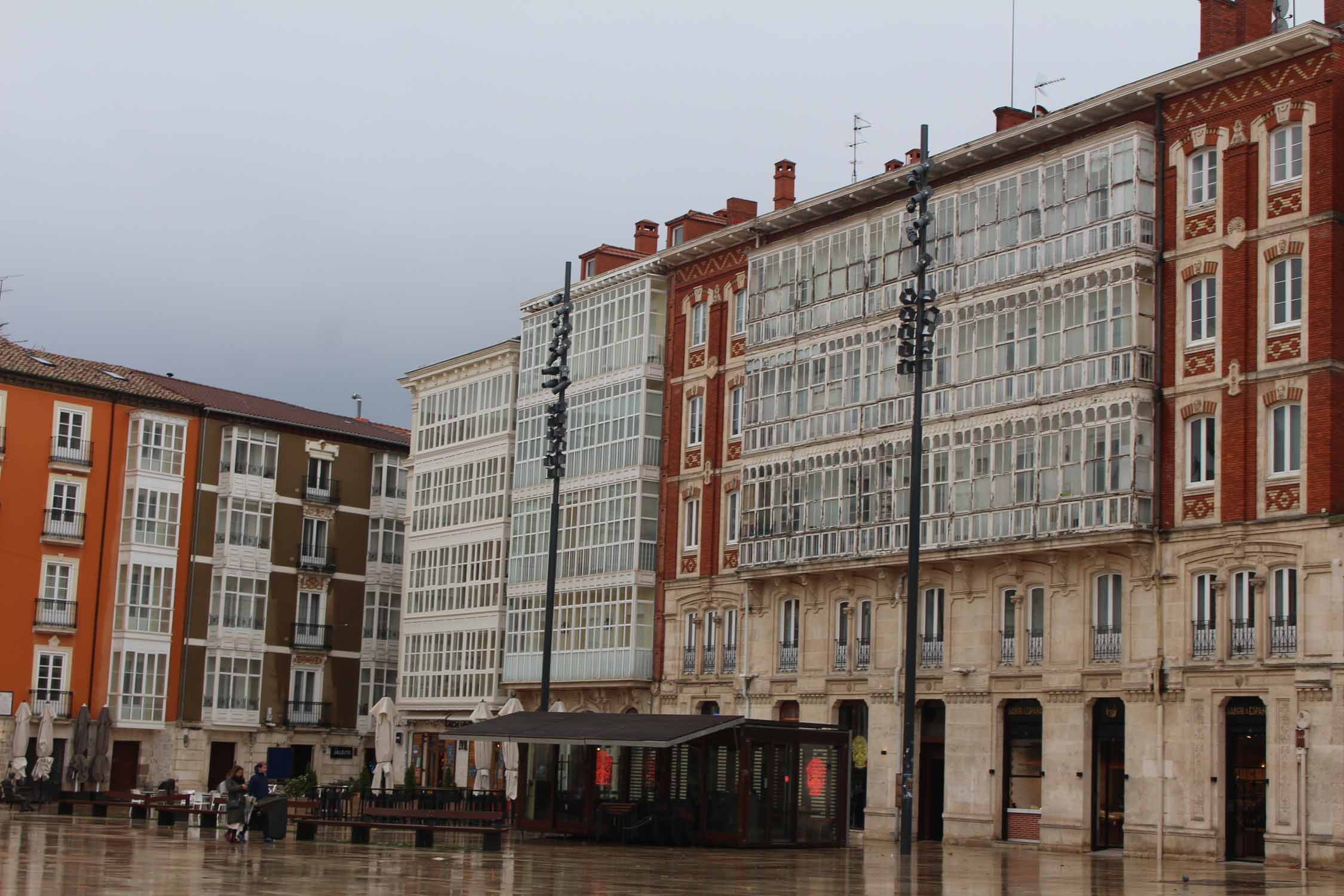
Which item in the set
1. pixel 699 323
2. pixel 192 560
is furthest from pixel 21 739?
pixel 699 323

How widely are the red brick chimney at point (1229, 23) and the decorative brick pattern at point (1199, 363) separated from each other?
7.97 meters

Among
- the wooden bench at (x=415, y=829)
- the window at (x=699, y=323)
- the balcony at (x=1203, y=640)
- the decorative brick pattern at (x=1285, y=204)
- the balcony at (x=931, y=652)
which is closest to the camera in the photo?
the wooden bench at (x=415, y=829)

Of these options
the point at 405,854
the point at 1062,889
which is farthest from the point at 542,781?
the point at 1062,889

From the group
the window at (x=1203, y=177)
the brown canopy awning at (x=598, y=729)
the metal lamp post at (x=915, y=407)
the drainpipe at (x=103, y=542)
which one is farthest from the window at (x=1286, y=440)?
the drainpipe at (x=103, y=542)

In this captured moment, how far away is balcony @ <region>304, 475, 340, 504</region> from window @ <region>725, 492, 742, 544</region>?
90.8 ft

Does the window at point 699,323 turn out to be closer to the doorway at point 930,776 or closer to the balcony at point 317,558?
the doorway at point 930,776

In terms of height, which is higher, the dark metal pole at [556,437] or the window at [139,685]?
the dark metal pole at [556,437]

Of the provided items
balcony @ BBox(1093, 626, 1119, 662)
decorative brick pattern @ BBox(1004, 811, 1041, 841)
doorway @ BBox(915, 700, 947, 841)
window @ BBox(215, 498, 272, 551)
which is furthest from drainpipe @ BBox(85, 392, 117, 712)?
balcony @ BBox(1093, 626, 1119, 662)

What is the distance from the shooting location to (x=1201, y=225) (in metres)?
44.7

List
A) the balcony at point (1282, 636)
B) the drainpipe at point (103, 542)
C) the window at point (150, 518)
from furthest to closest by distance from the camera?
1. the window at point (150, 518)
2. the drainpipe at point (103, 542)
3. the balcony at point (1282, 636)

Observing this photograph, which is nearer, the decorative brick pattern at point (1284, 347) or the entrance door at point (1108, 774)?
the decorative brick pattern at point (1284, 347)

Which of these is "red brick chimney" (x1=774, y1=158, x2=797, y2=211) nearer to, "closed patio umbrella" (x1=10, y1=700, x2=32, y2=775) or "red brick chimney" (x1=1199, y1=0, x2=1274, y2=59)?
"red brick chimney" (x1=1199, y1=0, x2=1274, y2=59)

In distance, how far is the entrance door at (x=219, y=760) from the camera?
252 ft

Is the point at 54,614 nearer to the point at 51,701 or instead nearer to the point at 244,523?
the point at 51,701
